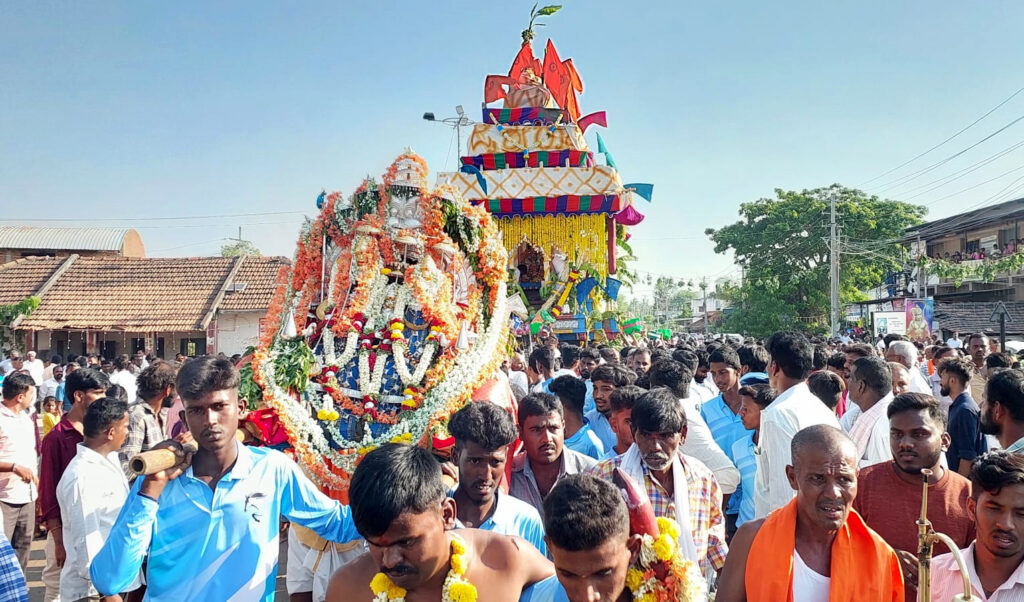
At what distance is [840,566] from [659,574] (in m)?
Answer: 0.80

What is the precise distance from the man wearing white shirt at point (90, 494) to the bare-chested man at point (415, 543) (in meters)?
2.52

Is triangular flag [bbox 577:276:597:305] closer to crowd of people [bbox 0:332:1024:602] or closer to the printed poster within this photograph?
the printed poster

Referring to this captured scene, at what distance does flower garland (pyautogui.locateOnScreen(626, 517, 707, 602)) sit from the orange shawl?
44 centimetres

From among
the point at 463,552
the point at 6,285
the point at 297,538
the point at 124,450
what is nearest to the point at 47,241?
the point at 6,285

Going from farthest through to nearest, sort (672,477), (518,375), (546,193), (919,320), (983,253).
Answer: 1. (983,253)
2. (919,320)
3. (546,193)
4. (518,375)
5. (672,477)

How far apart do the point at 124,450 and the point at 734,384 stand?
4.55 metres

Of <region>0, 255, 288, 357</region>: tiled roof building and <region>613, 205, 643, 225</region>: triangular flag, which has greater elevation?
<region>613, 205, 643, 225</region>: triangular flag

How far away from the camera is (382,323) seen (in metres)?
4.46

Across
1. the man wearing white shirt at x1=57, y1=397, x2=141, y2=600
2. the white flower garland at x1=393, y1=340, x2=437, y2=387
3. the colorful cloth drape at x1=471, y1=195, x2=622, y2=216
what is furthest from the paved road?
the colorful cloth drape at x1=471, y1=195, x2=622, y2=216

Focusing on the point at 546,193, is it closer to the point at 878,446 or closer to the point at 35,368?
the point at 35,368

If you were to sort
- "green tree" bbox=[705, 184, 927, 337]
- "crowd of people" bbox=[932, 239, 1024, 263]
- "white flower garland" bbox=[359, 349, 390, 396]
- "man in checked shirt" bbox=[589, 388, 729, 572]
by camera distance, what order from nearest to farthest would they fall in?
"man in checked shirt" bbox=[589, 388, 729, 572]
"white flower garland" bbox=[359, 349, 390, 396]
"crowd of people" bbox=[932, 239, 1024, 263]
"green tree" bbox=[705, 184, 927, 337]

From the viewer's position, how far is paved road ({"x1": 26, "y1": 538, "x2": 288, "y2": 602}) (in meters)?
5.62

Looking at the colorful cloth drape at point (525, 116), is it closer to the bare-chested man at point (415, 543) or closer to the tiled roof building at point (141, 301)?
the tiled roof building at point (141, 301)

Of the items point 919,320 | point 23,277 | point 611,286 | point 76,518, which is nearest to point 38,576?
point 76,518
